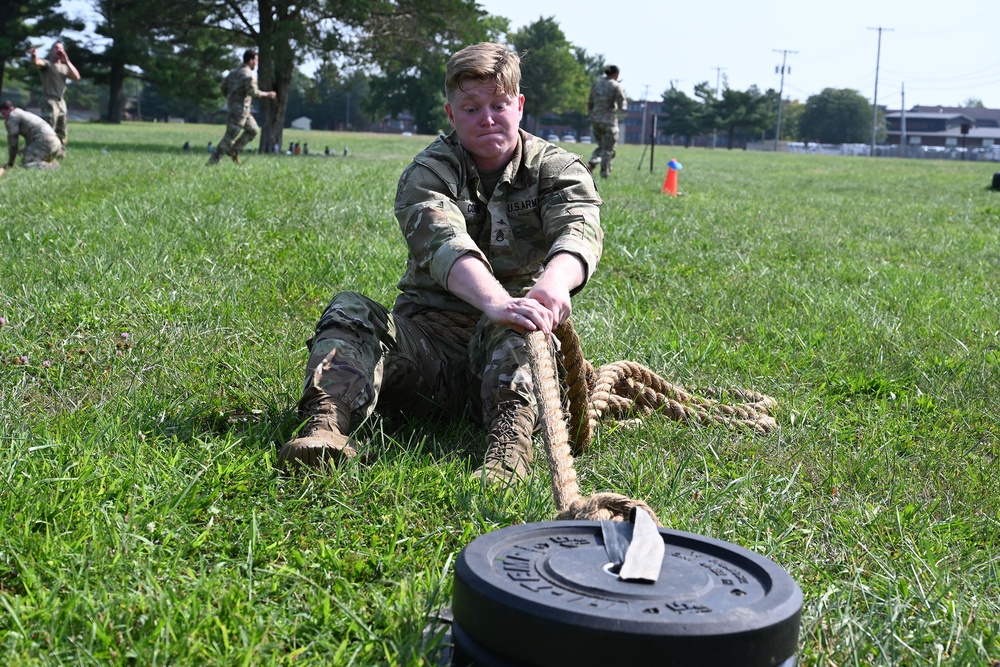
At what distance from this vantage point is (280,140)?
28.2 m

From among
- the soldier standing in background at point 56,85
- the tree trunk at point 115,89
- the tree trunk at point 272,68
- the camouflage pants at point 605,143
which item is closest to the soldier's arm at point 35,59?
the soldier standing in background at point 56,85

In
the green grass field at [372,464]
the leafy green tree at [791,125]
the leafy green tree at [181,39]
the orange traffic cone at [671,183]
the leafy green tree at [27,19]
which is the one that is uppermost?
the leafy green tree at [791,125]

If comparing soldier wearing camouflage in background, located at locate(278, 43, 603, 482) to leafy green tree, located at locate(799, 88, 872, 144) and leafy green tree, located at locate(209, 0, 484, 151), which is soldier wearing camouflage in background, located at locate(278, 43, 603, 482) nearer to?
leafy green tree, located at locate(209, 0, 484, 151)

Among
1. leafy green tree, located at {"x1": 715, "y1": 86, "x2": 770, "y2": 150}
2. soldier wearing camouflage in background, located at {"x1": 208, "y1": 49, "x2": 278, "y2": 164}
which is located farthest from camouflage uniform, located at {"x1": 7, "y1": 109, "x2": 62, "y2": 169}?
leafy green tree, located at {"x1": 715, "y1": 86, "x2": 770, "y2": 150}

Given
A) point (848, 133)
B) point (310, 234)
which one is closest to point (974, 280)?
point (310, 234)

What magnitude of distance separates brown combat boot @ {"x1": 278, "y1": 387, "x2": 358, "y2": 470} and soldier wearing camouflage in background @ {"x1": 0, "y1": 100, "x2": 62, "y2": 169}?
1337 centimetres

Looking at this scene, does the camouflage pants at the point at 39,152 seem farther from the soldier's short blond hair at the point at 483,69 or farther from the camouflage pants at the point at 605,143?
the soldier's short blond hair at the point at 483,69

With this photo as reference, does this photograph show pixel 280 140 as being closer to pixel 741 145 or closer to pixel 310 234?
pixel 310 234

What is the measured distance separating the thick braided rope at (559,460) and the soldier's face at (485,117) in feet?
2.74

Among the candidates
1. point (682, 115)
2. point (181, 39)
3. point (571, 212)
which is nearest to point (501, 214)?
point (571, 212)

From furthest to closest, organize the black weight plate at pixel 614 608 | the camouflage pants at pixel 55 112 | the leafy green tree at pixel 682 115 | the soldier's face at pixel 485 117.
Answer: the leafy green tree at pixel 682 115 < the camouflage pants at pixel 55 112 < the soldier's face at pixel 485 117 < the black weight plate at pixel 614 608

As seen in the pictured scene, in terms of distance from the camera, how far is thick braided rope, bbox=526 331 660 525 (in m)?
2.28

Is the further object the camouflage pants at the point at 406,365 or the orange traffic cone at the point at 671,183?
the orange traffic cone at the point at 671,183

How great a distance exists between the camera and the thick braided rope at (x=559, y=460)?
228 centimetres
